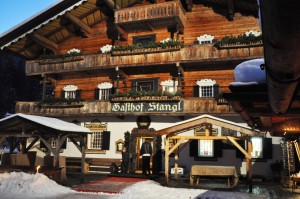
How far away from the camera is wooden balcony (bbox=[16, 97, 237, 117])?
1738 centimetres

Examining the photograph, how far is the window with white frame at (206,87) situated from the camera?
19.4 meters

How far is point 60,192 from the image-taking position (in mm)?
12031

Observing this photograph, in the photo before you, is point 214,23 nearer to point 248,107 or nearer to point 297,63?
point 248,107

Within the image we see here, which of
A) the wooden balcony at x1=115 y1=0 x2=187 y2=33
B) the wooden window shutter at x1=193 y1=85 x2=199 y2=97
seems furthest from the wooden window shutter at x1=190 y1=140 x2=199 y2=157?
the wooden balcony at x1=115 y1=0 x2=187 y2=33

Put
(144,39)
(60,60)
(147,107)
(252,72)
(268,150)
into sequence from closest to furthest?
(252,72)
(268,150)
(147,107)
(144,39)
(60,60)

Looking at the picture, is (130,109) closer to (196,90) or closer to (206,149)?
(196,90)

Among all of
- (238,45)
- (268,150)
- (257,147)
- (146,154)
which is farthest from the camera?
(146,154)

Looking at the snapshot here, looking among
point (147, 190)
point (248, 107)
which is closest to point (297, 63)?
point (248, 107)

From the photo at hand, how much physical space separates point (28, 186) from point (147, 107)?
8.84m

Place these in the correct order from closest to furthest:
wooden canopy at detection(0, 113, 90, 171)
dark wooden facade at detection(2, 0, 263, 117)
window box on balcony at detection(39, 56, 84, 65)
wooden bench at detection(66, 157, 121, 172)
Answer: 1. wooden canopy at detection(0, 113, 90, 171)
2. dark wooden facade at detection(2, 0, 263, 117)
3. wooden bench at detection(66, 157, 121, 172)
4. window box on balcony at detection(39, 56, 84, 65)

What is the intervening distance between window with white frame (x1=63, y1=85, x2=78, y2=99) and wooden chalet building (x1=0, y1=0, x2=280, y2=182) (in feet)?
0.27

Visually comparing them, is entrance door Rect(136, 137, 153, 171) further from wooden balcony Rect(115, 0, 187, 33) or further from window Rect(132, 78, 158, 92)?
wooden balcony Rect(115, 0, 187, 33)

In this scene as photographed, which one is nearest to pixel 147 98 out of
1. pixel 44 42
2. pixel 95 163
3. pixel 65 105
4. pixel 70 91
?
pixel 95 163

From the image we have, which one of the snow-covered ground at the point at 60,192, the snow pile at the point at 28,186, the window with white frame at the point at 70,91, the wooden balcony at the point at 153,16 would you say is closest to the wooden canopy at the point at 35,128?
the snow pile at the point at 28,186
